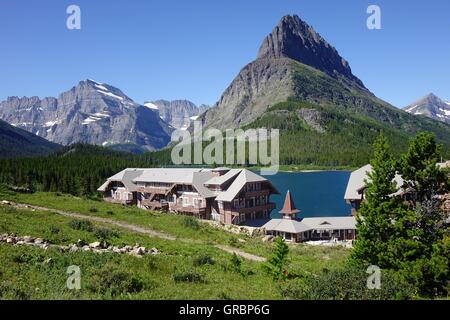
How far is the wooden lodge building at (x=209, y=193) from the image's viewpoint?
231ft

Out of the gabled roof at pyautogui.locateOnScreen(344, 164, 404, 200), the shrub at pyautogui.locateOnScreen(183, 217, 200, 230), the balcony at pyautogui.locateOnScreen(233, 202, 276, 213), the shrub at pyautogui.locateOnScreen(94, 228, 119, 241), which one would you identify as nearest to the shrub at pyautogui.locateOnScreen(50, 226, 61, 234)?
the shrub at pyautogui.locateOnScreen(94, 228, 119, 241)

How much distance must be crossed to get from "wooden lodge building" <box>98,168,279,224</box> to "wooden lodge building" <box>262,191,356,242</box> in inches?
336

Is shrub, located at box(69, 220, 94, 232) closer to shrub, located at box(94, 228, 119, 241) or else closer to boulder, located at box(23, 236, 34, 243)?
shrub, located at box(94, 228, 119, 241)

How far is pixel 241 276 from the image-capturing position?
25.4 metres

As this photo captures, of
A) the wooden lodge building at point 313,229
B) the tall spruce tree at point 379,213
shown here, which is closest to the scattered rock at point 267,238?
the wooden lodge building at point 313,229

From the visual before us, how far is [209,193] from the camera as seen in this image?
74.0m

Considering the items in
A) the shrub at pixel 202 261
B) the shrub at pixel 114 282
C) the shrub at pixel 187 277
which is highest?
the shrub at pixel 114 282

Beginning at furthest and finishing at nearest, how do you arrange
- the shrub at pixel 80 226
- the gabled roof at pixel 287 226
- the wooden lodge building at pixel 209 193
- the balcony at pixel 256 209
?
the wooden lodge building at pixel 209 193, the balcony at pixel 256 209, the gabled roof at pixel 287 226, the shrub at pixel 80 226

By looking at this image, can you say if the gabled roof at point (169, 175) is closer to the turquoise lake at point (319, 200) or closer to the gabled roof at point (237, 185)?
the gabled roof at point (237, 185)

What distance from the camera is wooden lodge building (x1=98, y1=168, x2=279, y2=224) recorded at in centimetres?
7031

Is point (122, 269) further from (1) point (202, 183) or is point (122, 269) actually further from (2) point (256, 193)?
(1) point (202, 183)

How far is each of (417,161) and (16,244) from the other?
29.5m

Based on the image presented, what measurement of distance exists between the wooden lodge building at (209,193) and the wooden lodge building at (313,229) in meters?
8.53

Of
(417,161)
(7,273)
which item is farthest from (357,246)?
(7,273)
